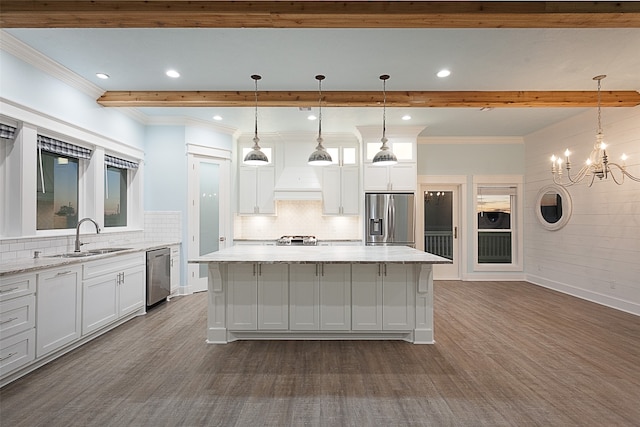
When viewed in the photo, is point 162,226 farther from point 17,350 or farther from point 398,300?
point 398,300

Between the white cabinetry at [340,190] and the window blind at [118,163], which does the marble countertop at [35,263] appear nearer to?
the window blind at [118,163]

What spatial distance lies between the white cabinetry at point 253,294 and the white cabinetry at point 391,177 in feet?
10.0

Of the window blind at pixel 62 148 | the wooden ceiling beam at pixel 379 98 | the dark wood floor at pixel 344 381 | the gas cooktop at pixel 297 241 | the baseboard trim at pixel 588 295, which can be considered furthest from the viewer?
the gas cooktop at pixel 297 241

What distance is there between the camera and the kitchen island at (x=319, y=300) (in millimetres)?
3303

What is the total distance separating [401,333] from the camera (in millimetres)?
3334

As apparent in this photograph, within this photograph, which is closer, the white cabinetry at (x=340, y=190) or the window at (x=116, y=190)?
the window at (x=116, y=190)

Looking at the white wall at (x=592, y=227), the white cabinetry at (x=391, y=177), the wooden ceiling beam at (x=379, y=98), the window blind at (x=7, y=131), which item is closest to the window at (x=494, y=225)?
the white wall at (x=592, y=227)

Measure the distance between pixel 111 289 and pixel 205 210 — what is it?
7.36 ft

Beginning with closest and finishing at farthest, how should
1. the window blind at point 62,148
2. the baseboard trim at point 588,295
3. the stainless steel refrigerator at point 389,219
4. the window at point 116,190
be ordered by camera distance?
the window blind at point 62,148 < the baseboard trim at point 588,295 < the window at point 116,190 < the stainless steel refrigerator at point 389,219

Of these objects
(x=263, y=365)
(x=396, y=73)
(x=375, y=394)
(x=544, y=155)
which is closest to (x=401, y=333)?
(x=375, y=394)

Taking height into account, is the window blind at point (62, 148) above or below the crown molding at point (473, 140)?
below

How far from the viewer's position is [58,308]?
2879mm

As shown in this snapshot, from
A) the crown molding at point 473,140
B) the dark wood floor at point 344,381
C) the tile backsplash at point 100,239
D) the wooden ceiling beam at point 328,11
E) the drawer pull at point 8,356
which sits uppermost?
the wooden ceiling beam at point 328,11

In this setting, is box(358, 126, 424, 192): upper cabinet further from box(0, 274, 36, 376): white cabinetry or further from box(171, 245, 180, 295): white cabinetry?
box(0, 274, 36, 376): white cabinetry
